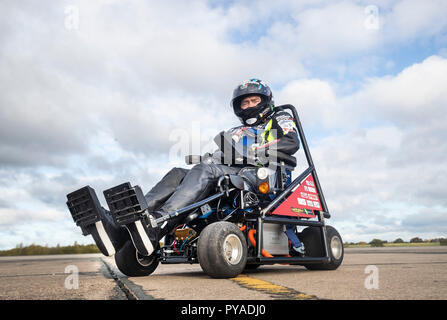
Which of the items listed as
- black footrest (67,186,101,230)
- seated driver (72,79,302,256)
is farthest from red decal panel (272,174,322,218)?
black footrest (67,186,101,230)

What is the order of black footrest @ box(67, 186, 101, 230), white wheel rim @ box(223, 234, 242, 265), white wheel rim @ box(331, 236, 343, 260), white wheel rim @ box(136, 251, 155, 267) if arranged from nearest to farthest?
1. black footrest @ box(67, 186, 101, 230)
2. white wheel rim @ box(223, 234, 242, 265)
3. white wheel rim @ box(136, 251, 155, 267)
4. white wheel rim @ box(331, 236, 343, 260)

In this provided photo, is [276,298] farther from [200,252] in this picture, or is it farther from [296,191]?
[296,191]

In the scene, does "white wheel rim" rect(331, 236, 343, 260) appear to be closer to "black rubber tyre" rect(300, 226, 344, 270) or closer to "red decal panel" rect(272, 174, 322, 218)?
"black rubber tyre" rect(300, 226, 344, 270)

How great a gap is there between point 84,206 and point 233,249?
4.99ft

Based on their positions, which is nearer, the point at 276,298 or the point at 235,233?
the point at 276,298

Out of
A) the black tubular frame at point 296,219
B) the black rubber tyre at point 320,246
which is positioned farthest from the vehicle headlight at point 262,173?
the black rubber tyre at point 320,246

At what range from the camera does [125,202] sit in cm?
387

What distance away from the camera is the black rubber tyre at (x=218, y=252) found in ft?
12.7

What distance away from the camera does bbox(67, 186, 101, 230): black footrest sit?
396cm

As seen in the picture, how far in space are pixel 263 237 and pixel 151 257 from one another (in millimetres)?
1311

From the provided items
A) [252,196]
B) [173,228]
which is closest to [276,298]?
[173,228]

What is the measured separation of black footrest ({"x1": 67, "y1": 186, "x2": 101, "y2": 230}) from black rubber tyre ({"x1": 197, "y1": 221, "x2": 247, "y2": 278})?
103 centimetres

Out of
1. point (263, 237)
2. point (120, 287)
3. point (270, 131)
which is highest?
point (270, 131)
